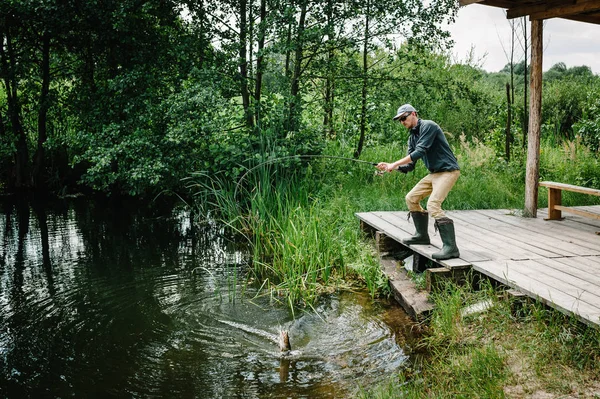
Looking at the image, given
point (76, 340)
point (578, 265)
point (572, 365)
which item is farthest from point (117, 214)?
point (572, 365)

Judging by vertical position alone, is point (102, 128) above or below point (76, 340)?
above

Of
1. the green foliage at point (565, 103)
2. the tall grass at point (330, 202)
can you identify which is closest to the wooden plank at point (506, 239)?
the tall grass at point (330, 202)

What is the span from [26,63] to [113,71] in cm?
235

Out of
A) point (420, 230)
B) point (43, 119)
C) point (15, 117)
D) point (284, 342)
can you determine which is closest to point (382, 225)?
point (420, 230)

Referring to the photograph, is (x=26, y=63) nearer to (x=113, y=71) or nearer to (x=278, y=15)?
(x=113, y=71)

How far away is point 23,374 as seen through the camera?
4719 mm

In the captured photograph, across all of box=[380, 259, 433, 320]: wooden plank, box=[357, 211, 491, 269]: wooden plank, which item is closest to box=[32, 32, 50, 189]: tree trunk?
box=[357, 211, 491, 269]: wooden plank

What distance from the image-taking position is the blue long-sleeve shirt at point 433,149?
19.0ft

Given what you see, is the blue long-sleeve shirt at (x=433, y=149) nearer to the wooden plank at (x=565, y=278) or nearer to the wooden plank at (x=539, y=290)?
the wooden plank at (x=539, y=290)

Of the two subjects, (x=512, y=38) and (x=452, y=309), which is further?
(x=512, y=38)

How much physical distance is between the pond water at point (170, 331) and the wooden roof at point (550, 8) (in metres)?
4.22

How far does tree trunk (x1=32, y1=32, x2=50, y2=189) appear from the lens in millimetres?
12625

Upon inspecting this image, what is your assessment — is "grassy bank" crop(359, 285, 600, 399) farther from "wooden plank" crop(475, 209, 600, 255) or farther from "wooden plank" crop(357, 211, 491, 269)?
"wooden plank" crop(475, 209, 600, 255)

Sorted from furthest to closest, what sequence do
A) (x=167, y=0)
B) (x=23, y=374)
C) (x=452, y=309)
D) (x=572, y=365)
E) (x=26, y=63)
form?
(x=26, y=63) < (x=167, y=0) < (x=452, y=309) < (x=23, y=374) < (x=572, y=365)
